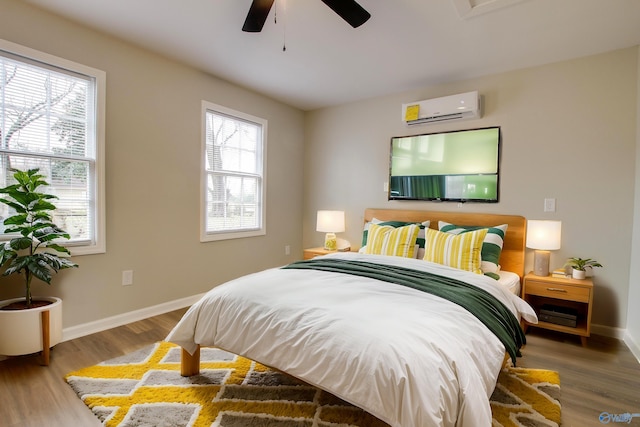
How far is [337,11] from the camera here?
6.17 ft

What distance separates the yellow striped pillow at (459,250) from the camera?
8.79 ft

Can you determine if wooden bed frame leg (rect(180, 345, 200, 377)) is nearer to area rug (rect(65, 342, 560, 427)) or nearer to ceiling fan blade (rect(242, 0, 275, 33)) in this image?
area rug (rect(65, 342, 560, 427))

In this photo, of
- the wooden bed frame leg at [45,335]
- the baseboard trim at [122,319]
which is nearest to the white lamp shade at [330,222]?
the baseboard trim at [122,319]

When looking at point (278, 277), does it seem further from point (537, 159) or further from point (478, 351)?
point (537, 159)

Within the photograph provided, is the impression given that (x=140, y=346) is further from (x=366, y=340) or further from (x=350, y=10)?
(x=350, y=10)

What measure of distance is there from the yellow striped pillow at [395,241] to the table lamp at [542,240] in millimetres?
980

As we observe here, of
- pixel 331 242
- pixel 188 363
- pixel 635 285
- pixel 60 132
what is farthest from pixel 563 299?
pixel 60 132

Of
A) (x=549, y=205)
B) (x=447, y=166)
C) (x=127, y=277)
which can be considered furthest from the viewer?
(x=447, y=166)

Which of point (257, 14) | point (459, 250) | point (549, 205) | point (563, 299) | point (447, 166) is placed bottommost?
point (563, 299)

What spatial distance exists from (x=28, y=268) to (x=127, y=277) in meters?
0.85

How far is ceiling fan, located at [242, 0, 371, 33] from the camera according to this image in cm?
182

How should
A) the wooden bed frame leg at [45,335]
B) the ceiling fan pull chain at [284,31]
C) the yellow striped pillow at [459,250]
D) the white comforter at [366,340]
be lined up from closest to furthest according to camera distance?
the white comforter at [366,340] → the wooden bed frame leg at [45,335] → the ceiling fan pull chain at [284,31] → the yellow striped pillow at [459,250]

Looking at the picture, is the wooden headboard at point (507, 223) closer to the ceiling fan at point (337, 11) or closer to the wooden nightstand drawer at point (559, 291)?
the wooden nightstand drawer at point (559, 291)

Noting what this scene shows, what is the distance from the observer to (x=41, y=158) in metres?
2.41
